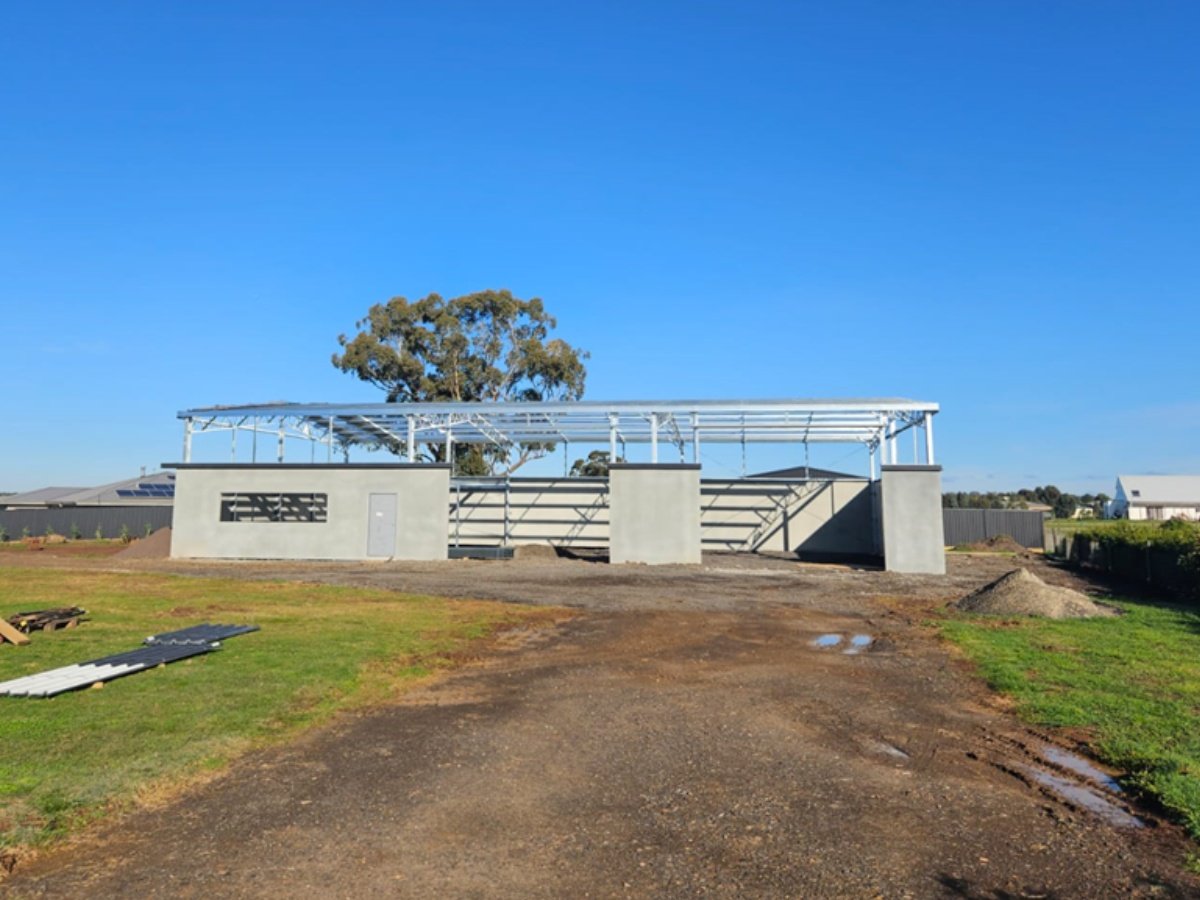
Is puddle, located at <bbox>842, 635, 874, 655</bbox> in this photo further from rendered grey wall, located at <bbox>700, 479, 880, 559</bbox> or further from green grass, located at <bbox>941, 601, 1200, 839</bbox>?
rendered grey wall, located at <bbox>700, 479, 880, 559</bbox>

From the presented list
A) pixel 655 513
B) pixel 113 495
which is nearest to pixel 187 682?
pixel 655 513

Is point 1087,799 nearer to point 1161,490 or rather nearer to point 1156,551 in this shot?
point 1156,551

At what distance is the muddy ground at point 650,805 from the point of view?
3834 millimetres

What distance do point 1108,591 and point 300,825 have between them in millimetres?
20688

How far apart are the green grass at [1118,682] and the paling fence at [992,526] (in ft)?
91.9

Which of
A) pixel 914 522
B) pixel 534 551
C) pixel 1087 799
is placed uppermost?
pixel 914 522

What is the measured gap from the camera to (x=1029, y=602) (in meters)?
14.2

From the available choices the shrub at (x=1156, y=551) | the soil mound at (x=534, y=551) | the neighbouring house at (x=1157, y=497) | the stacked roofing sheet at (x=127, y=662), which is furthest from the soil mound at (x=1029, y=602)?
the neighbouring house at (x=1157, y=497)

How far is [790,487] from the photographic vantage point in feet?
108

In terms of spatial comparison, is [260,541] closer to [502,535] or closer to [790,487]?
[502,535]

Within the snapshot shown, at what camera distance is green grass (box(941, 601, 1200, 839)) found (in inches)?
219

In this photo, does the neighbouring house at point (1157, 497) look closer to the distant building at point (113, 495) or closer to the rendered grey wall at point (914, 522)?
the rendered grey wall at point (914, 522)

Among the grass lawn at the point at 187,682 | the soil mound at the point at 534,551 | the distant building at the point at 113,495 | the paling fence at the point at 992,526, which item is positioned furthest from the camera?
the distant building at the point at 113,495

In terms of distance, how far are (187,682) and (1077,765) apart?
8.25 m
